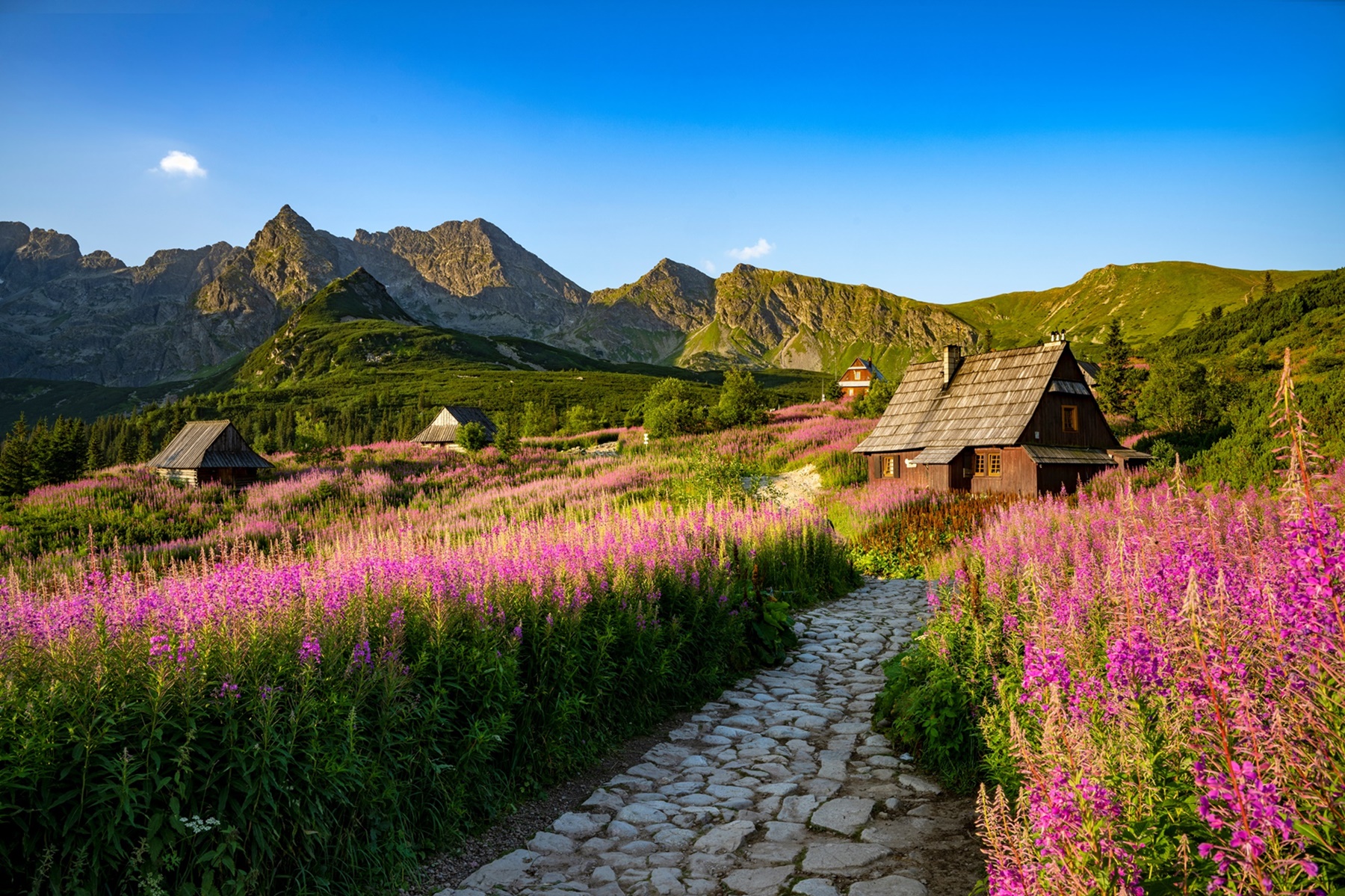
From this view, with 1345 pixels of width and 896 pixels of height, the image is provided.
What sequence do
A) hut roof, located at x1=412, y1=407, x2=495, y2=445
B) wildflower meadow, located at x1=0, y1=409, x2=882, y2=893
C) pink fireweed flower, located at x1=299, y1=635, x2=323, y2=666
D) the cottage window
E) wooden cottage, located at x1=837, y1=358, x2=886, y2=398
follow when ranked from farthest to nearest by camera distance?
wooden cottage, located at x1=837, y1=358, x2=886, y2=398 → hut roof, located at x1=412, y1=407, x2=495, y2=445 → the cottage window → pink fireweed flower, located at x1=299, y1=635, x2=323, y2=666 → wildflower meadow, located at x1=0, y1=409, x2=882, y2=893

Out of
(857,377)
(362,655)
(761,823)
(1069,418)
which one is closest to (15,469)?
(362,655)

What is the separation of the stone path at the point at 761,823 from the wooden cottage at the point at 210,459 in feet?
68.9

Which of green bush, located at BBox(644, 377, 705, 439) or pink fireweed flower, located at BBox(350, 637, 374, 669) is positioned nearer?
pink fireweed flower, located at BBox(350, 637, 374, 669)

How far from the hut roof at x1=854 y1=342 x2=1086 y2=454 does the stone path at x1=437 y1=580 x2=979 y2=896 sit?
21.2 m

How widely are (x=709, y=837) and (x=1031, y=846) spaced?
2.88 meters

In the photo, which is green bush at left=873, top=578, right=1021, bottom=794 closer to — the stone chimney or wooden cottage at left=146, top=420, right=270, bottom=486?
wooden cottage at left=146, top=420, right=270, bottom=486

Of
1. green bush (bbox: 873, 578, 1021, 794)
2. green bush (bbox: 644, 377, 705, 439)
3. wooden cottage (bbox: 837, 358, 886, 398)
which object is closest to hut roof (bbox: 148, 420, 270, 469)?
green bush (bbox: 644, 377, 705, 439)

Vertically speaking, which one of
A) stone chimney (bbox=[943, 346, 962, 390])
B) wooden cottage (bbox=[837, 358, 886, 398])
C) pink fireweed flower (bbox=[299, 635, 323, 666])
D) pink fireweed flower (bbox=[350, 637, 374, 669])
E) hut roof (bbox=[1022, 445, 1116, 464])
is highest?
wooden cottage (bbox=[837, 358, 886, 398])

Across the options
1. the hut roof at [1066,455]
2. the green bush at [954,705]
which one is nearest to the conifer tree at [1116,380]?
the hut roof at [1066,455]

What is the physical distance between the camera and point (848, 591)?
528 inches

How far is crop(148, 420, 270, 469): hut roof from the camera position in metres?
23.0

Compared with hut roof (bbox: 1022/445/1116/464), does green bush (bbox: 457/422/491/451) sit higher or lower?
higher

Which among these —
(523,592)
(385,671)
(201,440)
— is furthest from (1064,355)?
(201,440)

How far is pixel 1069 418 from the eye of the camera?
27047 millimetres
